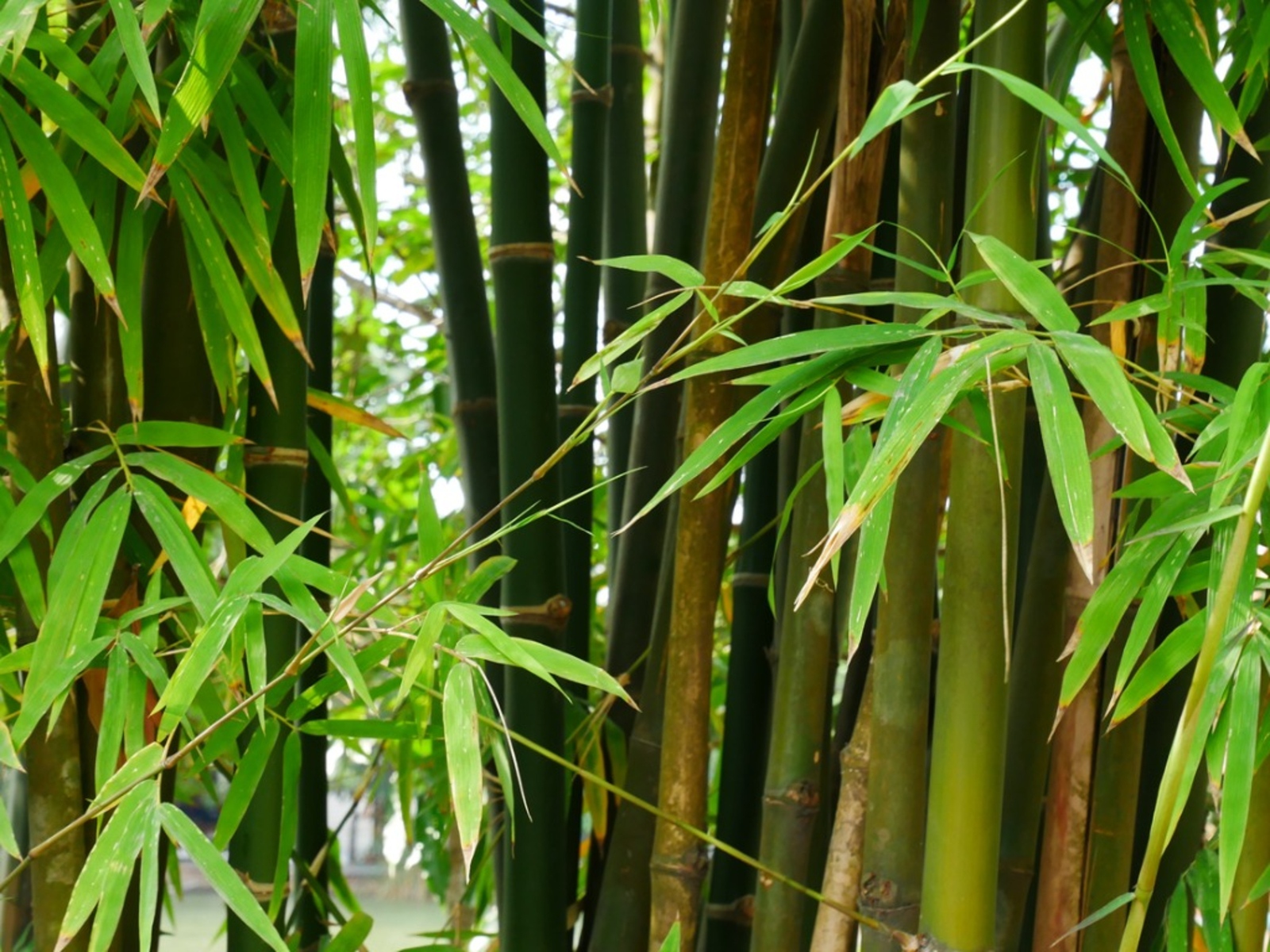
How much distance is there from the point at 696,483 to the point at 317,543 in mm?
327

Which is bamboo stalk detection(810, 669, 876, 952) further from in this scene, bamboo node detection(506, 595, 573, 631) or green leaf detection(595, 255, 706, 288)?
green leaf detection(595, 255, 706, 288)

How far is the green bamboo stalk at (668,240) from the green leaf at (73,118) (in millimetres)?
492

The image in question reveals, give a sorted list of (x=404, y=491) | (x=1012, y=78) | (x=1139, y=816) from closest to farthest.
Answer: (x=1012, y=78) < (x=1139, y=816) < (x=404, y=491)

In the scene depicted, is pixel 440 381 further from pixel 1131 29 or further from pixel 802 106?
pixel 1131 29

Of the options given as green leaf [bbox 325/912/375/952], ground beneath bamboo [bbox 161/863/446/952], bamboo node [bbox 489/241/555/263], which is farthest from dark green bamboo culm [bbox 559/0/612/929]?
ground beneath bamboo [bbox 161/863/446/952]

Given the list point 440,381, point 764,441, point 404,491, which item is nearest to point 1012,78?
point 764,441

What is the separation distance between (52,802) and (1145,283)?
81 centimetres

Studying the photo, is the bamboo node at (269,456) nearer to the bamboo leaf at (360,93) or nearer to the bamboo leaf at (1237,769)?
the bamboo leaf at (360,93)

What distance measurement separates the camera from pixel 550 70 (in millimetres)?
2670

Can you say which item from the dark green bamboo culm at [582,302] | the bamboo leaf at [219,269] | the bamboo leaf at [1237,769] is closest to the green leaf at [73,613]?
the bamboo leaf at [219,269]

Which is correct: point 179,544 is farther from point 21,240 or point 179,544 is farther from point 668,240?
point 668,240

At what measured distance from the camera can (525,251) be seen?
97 cm

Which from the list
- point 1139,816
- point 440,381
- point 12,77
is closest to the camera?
point 12,77

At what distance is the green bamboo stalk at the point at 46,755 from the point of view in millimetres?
840
